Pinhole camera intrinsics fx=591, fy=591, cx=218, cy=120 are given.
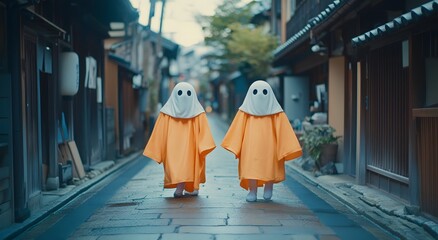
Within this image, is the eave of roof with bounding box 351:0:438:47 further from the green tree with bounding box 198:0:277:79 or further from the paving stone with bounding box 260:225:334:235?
the green tree with bounding box 198:0:277:79

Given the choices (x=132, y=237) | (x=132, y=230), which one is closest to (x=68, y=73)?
(x=132, y=230)

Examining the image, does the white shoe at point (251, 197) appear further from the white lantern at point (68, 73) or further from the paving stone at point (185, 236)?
the white lantern at point (68, 73)

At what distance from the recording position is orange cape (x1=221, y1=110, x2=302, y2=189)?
391 inches

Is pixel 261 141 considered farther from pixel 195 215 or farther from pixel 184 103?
pixel 195 215

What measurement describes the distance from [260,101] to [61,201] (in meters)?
3.85

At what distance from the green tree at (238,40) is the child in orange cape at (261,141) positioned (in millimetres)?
17839

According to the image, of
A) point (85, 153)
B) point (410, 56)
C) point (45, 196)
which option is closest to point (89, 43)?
point (85, 153)

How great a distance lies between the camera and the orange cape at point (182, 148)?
1030 centimetres

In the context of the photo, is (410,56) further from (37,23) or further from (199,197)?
(37,23)

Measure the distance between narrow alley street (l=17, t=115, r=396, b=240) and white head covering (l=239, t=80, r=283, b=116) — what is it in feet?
5.10

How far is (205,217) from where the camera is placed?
8.46 m

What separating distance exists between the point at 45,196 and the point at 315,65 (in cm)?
1031

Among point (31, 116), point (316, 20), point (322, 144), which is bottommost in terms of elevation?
point (322, 144)

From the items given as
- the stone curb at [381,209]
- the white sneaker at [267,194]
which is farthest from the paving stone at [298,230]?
the white sneaker at [267,194]
